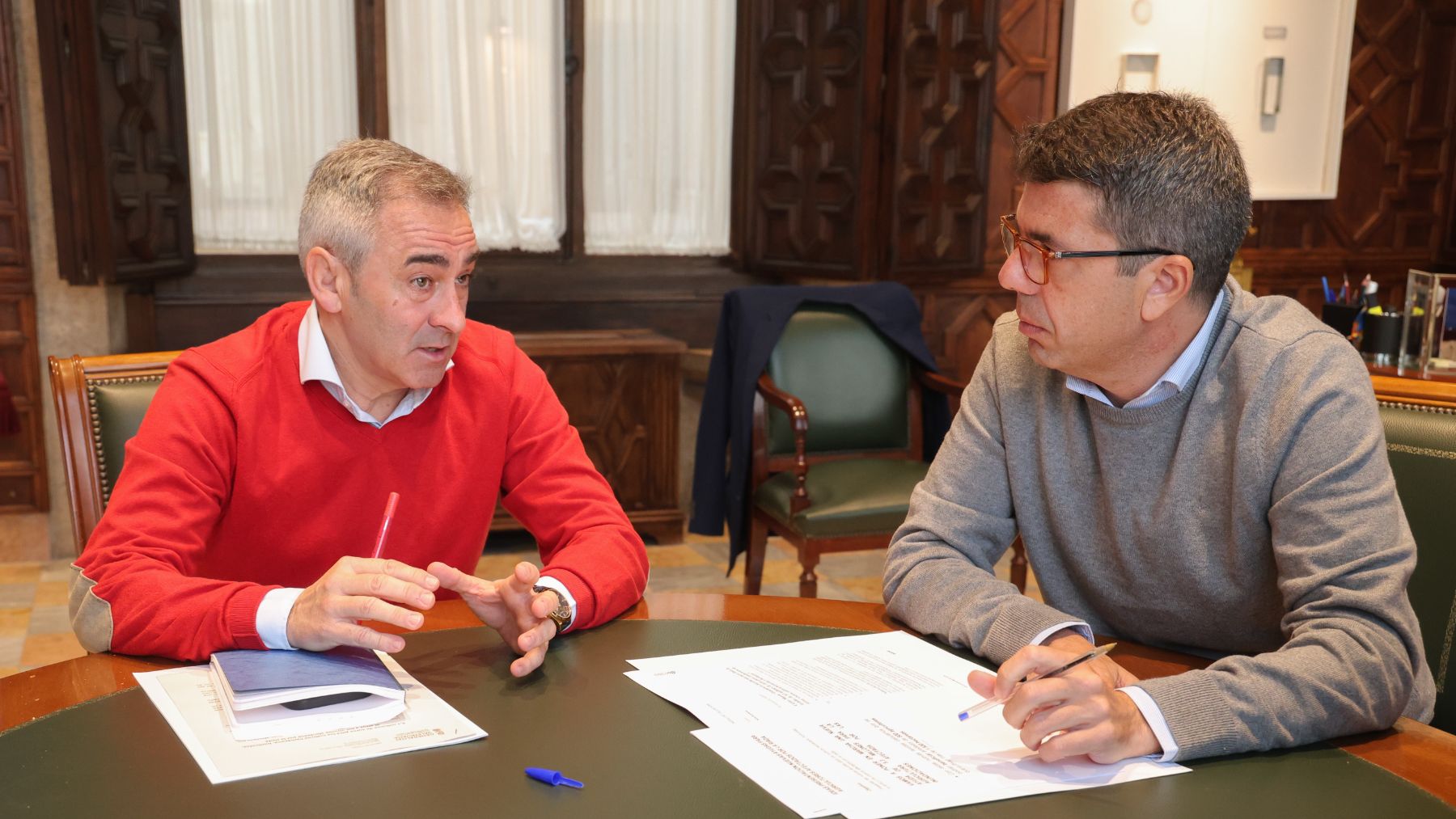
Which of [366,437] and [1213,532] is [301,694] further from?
[1213,532]

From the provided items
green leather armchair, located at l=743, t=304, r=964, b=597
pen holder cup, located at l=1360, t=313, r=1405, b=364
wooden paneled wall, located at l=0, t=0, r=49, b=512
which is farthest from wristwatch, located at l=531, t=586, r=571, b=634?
wooden paneled wall, located at l=0, t=0, r=49, b=512

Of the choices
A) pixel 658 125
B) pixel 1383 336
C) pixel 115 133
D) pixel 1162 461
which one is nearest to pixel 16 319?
pixel 115 133

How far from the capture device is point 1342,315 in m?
3.65

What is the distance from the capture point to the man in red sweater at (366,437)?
1.54 meters

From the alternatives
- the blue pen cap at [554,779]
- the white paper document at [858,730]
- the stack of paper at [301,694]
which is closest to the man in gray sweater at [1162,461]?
the white paper document at [858,730]

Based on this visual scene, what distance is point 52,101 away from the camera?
379 centimetres

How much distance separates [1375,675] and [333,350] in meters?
1.38

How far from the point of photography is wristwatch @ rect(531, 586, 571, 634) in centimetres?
140

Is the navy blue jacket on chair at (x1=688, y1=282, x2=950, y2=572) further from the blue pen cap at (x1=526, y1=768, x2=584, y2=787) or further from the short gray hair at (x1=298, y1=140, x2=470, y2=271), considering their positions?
the blue pen cap at (x1=526, y1=768, x2=584, y2=787)

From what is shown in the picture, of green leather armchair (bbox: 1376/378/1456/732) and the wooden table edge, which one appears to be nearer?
the wooden table edge

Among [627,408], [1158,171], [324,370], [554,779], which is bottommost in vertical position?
[627,408]

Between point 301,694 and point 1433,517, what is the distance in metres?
1.34

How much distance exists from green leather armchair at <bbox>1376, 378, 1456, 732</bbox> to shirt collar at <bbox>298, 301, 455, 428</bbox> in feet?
4.25

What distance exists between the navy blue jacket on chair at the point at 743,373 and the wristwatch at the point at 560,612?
2.16 m
